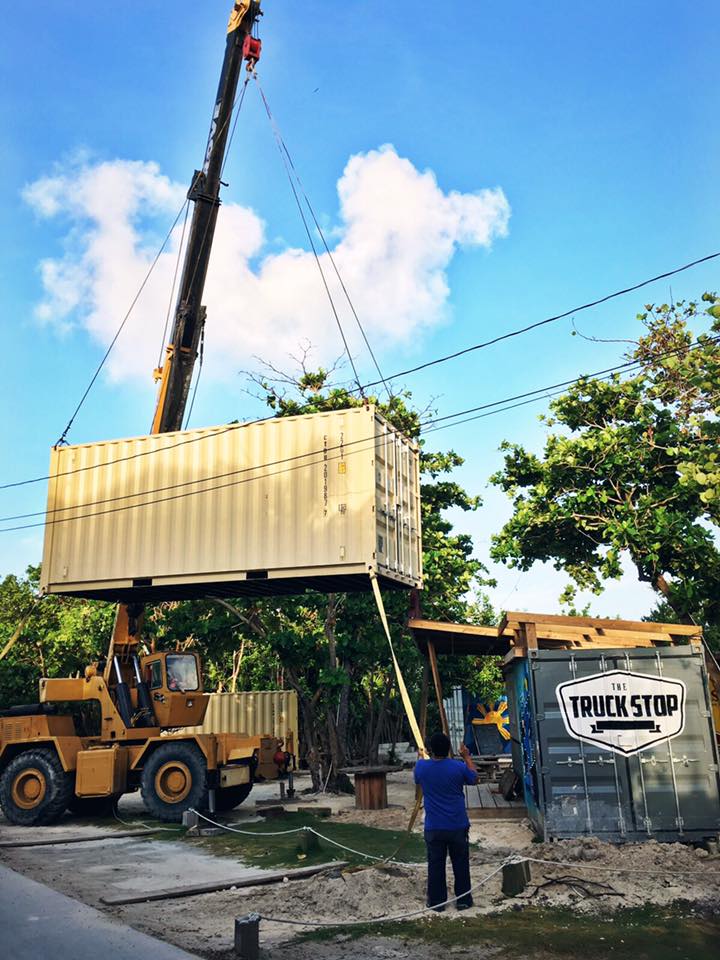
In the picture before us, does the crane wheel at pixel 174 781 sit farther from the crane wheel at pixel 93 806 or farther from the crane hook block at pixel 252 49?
the crane hook block at pixel 252 49

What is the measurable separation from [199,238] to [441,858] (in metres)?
12.1

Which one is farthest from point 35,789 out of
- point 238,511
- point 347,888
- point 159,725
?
point 347,888

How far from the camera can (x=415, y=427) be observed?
70.1ft

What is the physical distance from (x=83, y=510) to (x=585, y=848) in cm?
1030

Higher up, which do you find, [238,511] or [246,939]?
[238,511]

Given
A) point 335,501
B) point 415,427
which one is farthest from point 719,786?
point 415,427

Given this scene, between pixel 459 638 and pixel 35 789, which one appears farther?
pixel 459 638

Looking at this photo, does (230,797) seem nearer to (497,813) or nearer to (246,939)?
(497,813)

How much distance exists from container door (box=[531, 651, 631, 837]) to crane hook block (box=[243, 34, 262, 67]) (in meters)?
12.0

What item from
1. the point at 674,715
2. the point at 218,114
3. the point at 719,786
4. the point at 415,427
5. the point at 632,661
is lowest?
the point at 719,786

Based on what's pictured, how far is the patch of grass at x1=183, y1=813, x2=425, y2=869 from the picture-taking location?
9461 mm

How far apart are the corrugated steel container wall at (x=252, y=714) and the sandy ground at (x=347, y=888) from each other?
42.4 feet

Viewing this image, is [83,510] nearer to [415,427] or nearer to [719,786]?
[415,427]

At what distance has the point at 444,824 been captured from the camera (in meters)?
6.96
